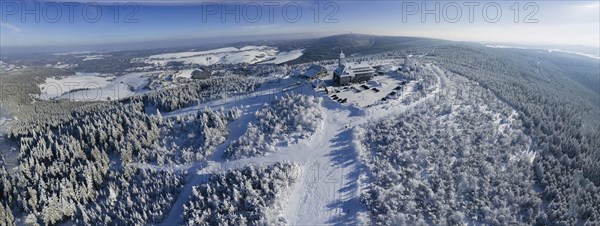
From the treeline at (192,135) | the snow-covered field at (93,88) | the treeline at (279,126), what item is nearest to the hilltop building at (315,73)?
the treeline at (279,126)

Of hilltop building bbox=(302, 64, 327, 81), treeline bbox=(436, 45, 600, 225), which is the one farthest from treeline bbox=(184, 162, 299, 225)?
hilltop building bbox=(302, 64, 327, 81)

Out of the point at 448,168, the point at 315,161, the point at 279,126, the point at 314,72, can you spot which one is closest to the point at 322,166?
→ the point at 315,161

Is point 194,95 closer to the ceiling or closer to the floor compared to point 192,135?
closer to the ceiling

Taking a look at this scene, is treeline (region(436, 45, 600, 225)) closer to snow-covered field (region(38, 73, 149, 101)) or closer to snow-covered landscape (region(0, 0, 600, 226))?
snow-covered landscape (region(0, 0, 600, 226))

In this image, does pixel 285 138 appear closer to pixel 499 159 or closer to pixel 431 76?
pixel 499 159

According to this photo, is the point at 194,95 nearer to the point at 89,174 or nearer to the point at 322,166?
the point at 89,174

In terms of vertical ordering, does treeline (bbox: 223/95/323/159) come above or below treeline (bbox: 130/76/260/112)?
below

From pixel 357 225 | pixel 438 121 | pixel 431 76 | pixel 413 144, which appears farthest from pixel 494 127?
pixel 357 225
